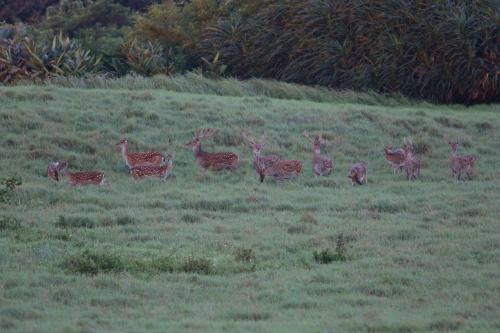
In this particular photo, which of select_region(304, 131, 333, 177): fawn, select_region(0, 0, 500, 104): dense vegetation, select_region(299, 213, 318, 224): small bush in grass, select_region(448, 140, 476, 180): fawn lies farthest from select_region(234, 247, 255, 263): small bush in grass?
select_region(0, 0, 500, 104): dense vegetation

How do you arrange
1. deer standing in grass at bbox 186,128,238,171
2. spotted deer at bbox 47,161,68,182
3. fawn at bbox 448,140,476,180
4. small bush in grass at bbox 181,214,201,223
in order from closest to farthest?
small bush in grass at bbox 181,214,201,223
spotted deer at bbox 47,161,68,182
fawn at bbox 448,140,476,180
deer standing in grass at bbox 186,128,238,171

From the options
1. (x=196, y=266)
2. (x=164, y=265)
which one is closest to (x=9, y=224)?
(x=164, y=265)

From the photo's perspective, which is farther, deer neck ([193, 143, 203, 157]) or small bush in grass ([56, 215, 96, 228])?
deer neck ([193, 143, 203, 157])

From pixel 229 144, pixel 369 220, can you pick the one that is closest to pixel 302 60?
pixel 229 144

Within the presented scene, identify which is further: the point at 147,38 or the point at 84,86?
the point at 147,38

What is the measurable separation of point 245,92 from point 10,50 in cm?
552

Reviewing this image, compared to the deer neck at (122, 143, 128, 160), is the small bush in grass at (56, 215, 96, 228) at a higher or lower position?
lower

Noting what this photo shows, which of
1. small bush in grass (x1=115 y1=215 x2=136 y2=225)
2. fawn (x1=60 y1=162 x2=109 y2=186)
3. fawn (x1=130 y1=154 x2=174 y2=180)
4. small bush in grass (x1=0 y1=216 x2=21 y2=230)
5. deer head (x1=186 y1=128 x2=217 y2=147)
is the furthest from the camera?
deer head (x1=186 y1=128 x2=217 y2=147)

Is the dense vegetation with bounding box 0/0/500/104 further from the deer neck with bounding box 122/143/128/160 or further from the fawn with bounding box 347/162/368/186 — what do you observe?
the fawn with bounding box 347/162/368/186

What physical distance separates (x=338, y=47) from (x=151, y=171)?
10.5m

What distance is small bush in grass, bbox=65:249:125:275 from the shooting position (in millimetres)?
10461

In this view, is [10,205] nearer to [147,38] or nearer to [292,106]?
[292,106]

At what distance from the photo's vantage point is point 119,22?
122ft

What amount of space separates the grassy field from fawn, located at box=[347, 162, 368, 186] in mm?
180
